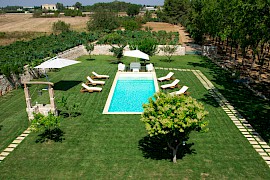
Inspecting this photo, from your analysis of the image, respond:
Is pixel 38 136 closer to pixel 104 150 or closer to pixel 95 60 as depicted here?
pixel 104 150

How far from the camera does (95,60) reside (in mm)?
33688

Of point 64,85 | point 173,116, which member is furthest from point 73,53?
point 173,116

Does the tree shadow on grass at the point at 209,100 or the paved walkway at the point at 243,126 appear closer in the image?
the paved walkway at the point at 243,126

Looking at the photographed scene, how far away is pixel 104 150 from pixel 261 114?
10.1 m

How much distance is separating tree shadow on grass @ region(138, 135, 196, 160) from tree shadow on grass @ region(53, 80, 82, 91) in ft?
35.0

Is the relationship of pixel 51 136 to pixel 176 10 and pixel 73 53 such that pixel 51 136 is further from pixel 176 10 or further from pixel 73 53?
pixel 176 10

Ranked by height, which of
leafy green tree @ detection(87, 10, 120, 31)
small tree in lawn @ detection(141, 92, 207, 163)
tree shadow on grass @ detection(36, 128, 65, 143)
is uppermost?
leafy green tree @ detection(87, 10, 120, 31)

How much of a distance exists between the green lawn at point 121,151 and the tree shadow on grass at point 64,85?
13.0ft

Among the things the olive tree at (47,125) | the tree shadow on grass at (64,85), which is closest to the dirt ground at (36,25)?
the tree shadow on grass at (64,85)

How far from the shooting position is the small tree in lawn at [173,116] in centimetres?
891

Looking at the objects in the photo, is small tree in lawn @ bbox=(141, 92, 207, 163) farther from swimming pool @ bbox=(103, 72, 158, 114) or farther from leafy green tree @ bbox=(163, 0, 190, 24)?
leafy green tree @ bbox=(163, 0, 190, 24)

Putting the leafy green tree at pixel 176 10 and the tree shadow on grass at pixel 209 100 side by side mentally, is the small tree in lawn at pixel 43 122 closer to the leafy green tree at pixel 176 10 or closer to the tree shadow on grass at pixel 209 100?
the tree shadow on grass at pixel 209 100

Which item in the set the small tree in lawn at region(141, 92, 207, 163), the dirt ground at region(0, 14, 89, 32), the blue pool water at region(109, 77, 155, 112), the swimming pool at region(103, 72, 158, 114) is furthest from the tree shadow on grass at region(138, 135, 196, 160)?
the dirt ground at region(0, 14, 89, 32)

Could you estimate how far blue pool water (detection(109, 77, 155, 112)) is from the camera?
56.6 ft
